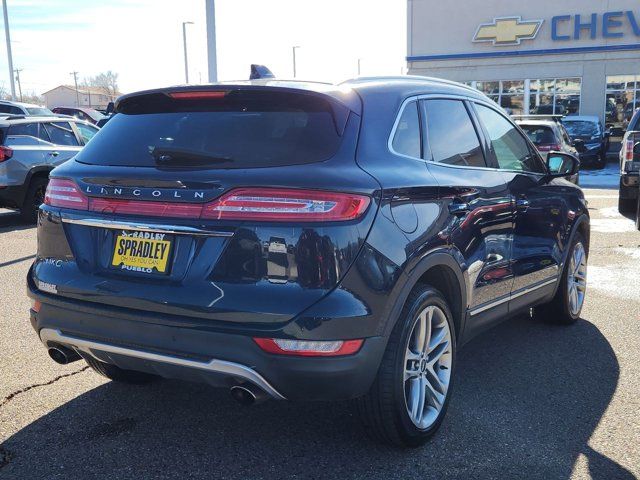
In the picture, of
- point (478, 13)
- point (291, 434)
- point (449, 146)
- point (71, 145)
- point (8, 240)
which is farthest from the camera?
point (478, 13)

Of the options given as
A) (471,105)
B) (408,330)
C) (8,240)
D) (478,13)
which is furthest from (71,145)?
(478,13)

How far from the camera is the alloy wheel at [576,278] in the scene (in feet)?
17.7

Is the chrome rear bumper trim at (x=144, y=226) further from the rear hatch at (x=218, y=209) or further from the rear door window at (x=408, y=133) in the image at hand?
the rear door window at (x=408, y=133)

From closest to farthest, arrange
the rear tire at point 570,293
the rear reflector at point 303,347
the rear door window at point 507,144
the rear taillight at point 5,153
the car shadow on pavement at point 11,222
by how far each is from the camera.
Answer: the rear reflector at point 303,347, the rear door window at point 507,144, the rear tire at point 570,293, the rear taillight at point 5,153, the car shadow on pavement at point 11,222

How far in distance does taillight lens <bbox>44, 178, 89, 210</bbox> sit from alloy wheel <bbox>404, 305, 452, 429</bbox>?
166 cm

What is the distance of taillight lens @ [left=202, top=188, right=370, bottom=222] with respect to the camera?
2766 mm

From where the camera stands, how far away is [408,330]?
3104 mm

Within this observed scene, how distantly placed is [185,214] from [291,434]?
1.32m

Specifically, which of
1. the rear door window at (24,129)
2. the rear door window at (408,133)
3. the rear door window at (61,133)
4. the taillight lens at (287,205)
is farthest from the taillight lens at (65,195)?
the rear door window at (61,133)

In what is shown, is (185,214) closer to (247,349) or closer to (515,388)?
(247,349)

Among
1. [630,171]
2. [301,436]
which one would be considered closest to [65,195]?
[301,436]

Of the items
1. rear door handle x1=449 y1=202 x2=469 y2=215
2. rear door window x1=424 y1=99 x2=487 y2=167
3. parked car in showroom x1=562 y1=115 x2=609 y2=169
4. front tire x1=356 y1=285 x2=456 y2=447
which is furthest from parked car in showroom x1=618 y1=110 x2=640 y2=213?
parked car in showroom x1=562 y1=115 x2=609 y2=169

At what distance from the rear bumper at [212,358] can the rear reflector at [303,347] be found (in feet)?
0.07

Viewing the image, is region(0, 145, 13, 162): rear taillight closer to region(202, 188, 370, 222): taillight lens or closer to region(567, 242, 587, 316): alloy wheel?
region(567, 242, 587, 316): alloy wheel
